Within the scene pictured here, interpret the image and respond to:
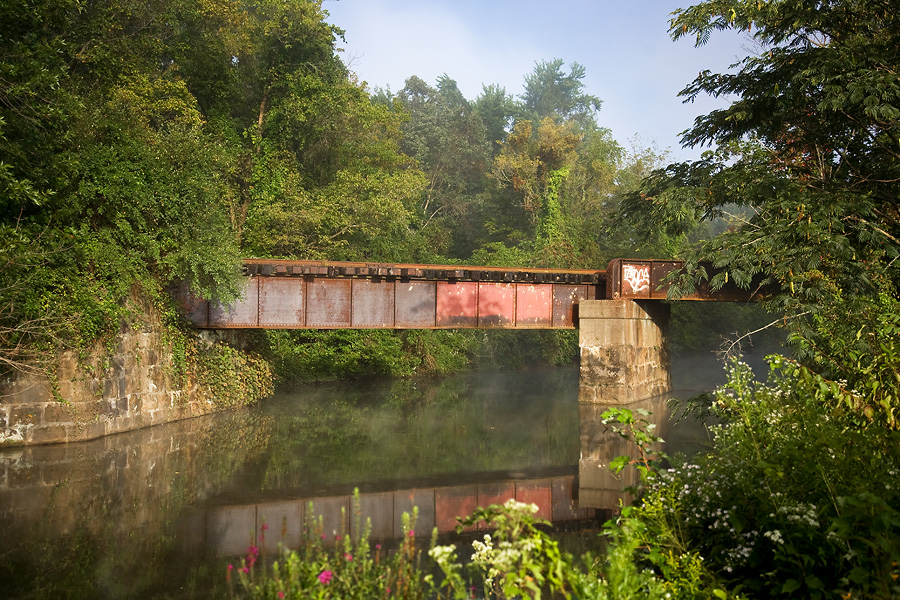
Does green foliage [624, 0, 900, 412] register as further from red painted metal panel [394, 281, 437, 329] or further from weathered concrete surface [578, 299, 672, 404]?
red painted metal panel [394, 281, 437, 329]

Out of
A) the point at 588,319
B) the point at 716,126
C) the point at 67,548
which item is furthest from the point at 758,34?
the point at 67,548

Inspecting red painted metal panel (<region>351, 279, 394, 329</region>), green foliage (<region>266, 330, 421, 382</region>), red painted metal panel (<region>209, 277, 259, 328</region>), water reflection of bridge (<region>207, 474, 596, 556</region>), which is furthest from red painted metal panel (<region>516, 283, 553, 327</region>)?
water reflection of bridge (<region>207, 474, 596, 556</region>)

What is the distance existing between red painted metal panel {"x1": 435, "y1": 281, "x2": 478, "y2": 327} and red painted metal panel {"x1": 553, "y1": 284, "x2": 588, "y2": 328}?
277 cm

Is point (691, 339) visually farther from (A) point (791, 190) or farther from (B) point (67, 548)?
(B) point (67, 548)

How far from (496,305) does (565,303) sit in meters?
2.41

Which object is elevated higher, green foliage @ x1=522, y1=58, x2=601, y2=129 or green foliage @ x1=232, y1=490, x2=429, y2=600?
green foliage @ x1=522, y1=58, x2=601, y2=129

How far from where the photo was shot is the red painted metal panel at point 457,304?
21234 millimetres

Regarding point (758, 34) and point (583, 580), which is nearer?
point (583, 580)

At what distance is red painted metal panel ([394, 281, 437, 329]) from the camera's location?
68.3 ft

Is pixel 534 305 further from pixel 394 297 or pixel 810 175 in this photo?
pixel 810 175

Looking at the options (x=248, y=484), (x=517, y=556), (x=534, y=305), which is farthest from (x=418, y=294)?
(x=517, y=556)

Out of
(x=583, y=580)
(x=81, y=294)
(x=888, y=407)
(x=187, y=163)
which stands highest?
(x=187, y=163)

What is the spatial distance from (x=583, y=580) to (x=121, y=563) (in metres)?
5.44

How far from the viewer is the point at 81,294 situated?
14.1 meters
